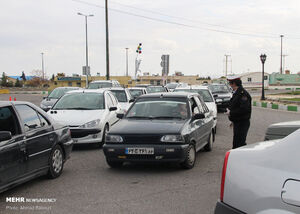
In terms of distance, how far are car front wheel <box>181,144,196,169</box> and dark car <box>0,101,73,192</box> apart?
2271mm

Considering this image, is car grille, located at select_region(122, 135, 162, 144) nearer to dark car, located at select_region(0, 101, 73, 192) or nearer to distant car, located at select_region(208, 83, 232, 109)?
dark car, located at select_region(0, 101, 73, 192)

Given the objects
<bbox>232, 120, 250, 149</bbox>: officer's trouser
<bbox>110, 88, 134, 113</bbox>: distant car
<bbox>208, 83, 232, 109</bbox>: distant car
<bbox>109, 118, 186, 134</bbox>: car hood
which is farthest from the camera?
<bbox>208, 83, 232, 109</bbox>: distant car

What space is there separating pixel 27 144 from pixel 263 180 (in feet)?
13.6

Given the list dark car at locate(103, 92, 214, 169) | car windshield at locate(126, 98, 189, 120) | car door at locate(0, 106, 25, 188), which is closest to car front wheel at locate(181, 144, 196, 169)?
dark car at locate(103, 92, 214, 169)

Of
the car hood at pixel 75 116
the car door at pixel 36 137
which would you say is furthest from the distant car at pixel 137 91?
the car door at pixel 36 137

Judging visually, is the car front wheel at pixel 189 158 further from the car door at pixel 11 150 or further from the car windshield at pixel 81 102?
the car windshield at pixel 81 102

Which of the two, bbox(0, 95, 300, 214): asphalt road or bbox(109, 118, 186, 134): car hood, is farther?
bbox(109, 118, 186, 134): car hood

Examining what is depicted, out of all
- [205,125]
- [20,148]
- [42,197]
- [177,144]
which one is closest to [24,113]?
[20,148]

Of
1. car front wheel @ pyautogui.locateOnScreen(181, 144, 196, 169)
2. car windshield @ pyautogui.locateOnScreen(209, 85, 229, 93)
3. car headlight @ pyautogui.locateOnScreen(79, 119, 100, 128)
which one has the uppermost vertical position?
car windshield @ pyautogui.locateOnScreen(209, 85, 229, 93)

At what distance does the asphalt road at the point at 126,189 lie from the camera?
209 inches

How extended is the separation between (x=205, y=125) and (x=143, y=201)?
12.3 feet

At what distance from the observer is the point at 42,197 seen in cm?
581

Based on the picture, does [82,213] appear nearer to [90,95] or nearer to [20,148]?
[20,148]

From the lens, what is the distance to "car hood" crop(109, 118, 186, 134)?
7316 mm
